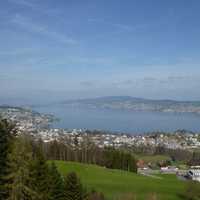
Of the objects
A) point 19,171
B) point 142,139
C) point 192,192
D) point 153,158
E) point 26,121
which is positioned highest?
point 26,121

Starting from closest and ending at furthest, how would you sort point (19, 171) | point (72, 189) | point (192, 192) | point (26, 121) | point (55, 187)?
1. point (19, 171)
2. point (55, 187)
3. point (72, 189)
4. point (192, 192)
5. point (26, 121)

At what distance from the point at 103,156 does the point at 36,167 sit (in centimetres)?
4399

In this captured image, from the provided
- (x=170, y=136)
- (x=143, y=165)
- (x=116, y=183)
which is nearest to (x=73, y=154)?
(x=143, y=165)

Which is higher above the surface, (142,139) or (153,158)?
(142,139)

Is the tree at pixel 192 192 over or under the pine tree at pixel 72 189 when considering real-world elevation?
under

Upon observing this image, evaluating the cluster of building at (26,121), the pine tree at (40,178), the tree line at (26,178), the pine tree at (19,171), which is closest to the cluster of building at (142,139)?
the cluster of building at (26,121)

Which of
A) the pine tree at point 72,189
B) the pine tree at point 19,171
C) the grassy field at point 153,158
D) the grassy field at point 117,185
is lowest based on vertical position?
Answer: the grassy field at point 153,158

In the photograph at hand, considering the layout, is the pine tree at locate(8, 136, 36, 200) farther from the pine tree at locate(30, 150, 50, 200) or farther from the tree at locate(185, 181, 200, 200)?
the tree at locate(185, 181, 200, 200)

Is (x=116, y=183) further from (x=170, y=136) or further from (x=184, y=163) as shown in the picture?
(x=170, y=136)

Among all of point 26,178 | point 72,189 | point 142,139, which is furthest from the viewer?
point 142,139

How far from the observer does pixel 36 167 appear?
47.5ft

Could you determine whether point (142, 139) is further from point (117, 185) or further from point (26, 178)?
point (26, 178)

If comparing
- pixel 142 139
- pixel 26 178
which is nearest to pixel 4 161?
pixel 26 178

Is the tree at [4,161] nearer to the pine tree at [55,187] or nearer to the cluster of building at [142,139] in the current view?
the pine tree at [55,187]
